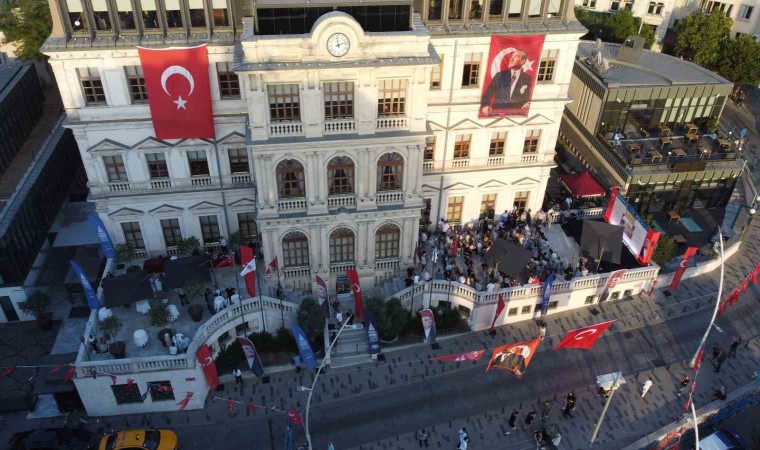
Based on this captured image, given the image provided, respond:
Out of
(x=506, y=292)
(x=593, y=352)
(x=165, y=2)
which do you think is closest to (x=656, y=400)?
(x=593, y=352)

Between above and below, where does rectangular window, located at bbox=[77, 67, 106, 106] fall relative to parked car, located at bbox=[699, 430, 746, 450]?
above

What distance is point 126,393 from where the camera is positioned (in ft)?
149

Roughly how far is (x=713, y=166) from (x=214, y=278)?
50557 millimetres

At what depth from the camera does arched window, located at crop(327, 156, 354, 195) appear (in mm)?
47000

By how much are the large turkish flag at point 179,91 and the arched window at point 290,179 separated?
6990 mm

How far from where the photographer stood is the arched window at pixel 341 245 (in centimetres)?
5069

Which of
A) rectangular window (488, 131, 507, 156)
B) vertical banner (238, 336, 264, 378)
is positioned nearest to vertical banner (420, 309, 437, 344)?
vertical banner (238, 336, 264, 378)

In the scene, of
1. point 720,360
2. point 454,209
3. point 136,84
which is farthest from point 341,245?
point 720,360

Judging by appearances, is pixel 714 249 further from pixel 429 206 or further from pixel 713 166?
pixel 429 206

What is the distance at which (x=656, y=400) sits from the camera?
4847 cm

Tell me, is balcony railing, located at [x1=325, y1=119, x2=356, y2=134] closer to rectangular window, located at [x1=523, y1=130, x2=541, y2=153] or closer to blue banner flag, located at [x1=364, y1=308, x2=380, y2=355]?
blue banner flag, located at [x1=364, y1=308, x2=380, y2=355]

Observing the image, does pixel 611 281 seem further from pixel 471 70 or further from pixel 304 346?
pixel 304 346

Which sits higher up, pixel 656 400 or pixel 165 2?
pixel 165 2

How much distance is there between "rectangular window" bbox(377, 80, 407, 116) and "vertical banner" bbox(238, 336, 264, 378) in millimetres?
19816
